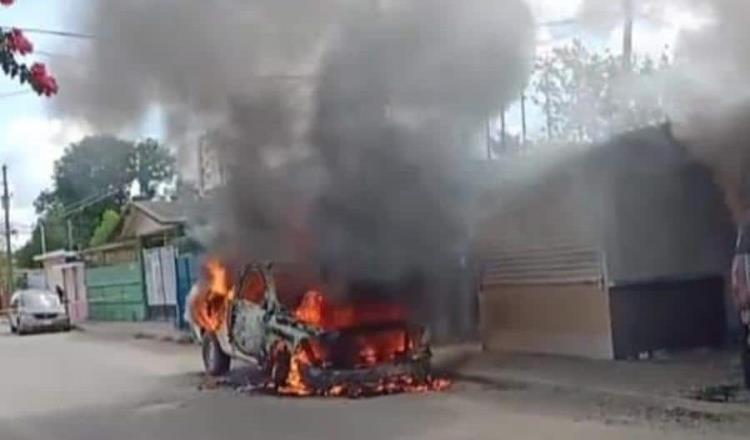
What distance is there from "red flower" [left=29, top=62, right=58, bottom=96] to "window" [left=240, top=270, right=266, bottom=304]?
10222 millimetres

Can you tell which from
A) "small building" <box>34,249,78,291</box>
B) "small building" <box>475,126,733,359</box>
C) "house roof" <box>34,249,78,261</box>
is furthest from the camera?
"small building" <box>34,249,78,291</box>

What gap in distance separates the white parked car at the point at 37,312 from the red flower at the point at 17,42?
108 ft

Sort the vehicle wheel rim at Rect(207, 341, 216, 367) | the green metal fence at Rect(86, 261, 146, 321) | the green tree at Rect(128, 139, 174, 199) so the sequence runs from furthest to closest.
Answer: the green metal fence at Rect(86, 261, 146, 321)
the green tree at Rect(128, 139, 174, 199)
the vehicle wheel rim at Rect(207, 341, 216, 367)

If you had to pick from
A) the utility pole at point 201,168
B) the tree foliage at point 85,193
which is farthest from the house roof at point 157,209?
the utility pole at point 201,168

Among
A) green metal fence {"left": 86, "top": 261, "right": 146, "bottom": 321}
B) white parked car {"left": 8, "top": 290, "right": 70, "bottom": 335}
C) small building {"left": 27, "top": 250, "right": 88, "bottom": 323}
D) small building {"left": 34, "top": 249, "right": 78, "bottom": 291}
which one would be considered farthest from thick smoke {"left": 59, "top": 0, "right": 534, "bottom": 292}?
small building {"left": 34, "top": 249, "right": 78, "bottom": 291}

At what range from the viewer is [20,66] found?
5.06m

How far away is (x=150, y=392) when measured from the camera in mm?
15797

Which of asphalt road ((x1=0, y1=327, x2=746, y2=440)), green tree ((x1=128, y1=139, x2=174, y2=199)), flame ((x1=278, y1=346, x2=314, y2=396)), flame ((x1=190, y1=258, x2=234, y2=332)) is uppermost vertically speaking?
green tree ((x1=128, y1=139, x2=174, y2=199))

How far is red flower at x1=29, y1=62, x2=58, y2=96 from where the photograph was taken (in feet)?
16.5

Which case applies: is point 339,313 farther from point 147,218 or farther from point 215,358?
point 147,218

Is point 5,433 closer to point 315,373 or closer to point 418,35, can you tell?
point 315,373

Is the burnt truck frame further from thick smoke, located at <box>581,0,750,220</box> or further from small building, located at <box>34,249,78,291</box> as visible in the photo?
small building, located at <box>34,249,78,291</box>

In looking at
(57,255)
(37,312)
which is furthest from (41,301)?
(57,255)

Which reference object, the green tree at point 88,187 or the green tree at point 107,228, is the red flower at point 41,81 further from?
the green tree at point 107,228
